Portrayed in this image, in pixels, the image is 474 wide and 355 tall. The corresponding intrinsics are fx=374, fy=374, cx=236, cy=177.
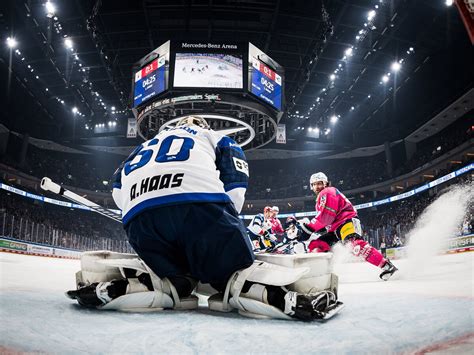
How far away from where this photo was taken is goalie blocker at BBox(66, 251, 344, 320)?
164 cm

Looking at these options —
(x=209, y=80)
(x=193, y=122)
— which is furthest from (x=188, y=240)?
(x=209, y=80)

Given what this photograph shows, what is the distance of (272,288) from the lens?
1735 mm

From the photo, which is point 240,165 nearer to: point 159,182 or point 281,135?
point 159,182

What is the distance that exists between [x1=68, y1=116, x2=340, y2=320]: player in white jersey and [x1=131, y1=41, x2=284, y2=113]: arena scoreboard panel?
8.20 metres

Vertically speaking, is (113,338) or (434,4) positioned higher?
(434,4)

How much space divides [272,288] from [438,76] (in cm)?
2124

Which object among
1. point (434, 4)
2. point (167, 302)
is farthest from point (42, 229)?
point (434, 4)

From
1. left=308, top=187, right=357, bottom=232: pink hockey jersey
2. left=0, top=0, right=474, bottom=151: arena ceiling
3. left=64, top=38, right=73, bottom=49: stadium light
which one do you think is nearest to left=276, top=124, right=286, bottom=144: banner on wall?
left=0, top=0, right=474, bottom=151: arena ceiling

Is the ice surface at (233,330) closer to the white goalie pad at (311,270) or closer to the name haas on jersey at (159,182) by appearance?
the white goalie pad at (311,270)

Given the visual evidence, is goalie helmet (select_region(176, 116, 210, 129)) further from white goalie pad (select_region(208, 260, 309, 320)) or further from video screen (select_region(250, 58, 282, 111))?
video screen (select_region(250, 58, 282, 111))

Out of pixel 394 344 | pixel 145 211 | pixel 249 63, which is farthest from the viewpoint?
pixel 249 63

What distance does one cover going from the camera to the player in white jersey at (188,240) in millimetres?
1762

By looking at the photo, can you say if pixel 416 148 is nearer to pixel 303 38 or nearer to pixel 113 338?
pixel 303 38

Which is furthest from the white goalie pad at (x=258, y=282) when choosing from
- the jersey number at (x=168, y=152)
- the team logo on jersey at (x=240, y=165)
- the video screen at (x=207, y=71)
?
the video screen at (x=207, y=71)
